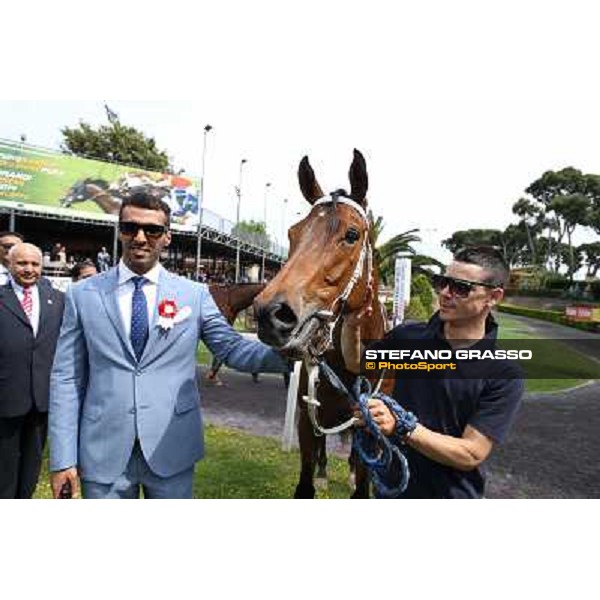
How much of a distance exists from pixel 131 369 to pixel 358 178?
1287 mm

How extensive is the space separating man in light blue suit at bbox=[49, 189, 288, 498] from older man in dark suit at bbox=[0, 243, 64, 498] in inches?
46.8

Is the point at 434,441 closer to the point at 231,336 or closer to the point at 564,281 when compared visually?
the point at 231,336

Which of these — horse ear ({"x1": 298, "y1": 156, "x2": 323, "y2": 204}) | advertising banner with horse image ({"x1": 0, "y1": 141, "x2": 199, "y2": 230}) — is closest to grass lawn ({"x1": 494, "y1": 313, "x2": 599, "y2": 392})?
horse ear ({"x1": 298, "y1": 156, "x2": 323, "y2": 204})

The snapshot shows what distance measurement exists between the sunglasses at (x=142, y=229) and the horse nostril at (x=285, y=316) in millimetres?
669

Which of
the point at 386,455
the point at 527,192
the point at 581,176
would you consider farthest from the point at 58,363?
the point at 581,176

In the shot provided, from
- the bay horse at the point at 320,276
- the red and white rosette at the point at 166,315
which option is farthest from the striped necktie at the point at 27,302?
the bay horse at the point at 320,276

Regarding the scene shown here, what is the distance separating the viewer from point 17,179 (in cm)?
458

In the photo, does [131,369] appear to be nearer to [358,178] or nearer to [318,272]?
[318,272]

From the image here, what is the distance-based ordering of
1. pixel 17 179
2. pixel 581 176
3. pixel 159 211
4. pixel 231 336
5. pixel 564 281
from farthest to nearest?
pixel 17 179
pixel 564 281
pixel 581 176
pixel 231 336
pixel 159 211

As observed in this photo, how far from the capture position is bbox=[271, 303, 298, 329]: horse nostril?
1.76 m

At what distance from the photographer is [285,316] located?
1779 mm

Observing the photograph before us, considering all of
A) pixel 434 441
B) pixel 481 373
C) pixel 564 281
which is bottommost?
pixel 434 441

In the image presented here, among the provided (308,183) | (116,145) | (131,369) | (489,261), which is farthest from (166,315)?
(116,145)
